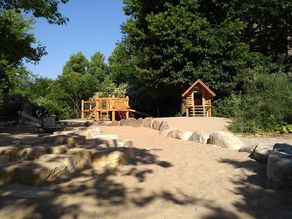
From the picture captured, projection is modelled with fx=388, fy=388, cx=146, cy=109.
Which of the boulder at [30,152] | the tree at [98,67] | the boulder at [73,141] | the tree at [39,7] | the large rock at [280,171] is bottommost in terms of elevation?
the large rock at [280,171]

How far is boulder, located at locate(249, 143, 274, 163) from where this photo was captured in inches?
295

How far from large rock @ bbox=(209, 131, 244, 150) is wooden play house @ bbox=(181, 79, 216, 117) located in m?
11.2

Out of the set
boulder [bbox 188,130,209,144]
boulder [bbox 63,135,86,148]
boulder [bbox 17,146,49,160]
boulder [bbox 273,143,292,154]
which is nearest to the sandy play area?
boulder [bbox 273,143,292,154]

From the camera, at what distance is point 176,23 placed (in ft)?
70.3

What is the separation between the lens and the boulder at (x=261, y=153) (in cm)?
749

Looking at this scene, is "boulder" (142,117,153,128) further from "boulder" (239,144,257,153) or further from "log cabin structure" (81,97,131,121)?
"boulder" (239,144,257,153)

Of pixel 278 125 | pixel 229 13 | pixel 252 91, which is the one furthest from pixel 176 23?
pixel 278 125

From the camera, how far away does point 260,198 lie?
17.2 ft

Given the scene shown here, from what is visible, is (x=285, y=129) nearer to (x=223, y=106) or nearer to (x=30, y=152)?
(x=223, y=106)

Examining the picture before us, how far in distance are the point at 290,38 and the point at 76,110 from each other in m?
21.2

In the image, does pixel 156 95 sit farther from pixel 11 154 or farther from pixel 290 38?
pixel 11 154

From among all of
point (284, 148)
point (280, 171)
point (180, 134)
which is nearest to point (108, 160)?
point (280, 171)

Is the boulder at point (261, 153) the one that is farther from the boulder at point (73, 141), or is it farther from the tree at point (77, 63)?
the tree at point (77, 63)

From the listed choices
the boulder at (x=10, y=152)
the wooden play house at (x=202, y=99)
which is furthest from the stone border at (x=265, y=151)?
the wooden play house at (x=202, y=99)
